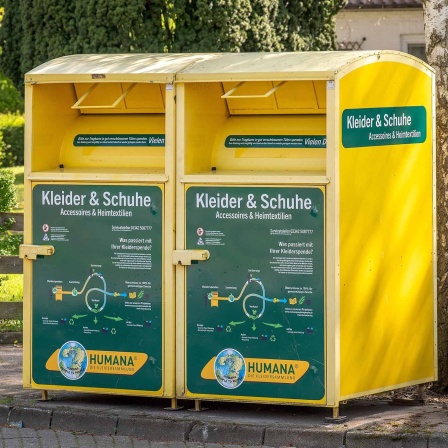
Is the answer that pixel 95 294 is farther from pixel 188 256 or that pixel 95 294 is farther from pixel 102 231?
pixel 188 256

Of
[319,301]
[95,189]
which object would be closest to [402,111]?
[319,301]

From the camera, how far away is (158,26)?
14.5 m

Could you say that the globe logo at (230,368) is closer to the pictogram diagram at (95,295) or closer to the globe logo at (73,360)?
the pictogram diagram at (95,295)

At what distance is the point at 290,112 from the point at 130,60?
1.06m

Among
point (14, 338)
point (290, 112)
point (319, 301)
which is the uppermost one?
point (290, 112)

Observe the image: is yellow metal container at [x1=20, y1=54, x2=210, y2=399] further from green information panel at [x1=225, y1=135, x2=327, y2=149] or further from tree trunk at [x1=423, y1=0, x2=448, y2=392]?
tree trunk at [x1=423, y1=0, x2=448, y2=392]

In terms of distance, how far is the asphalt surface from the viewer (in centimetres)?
697

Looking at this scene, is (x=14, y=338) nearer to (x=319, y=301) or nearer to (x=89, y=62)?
(x=89, y=62)

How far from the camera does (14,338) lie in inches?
405

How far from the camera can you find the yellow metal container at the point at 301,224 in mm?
7090

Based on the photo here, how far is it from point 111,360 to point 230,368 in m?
0.78

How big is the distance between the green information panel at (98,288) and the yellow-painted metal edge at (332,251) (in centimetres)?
107

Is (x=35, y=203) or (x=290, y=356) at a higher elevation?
(x=35, y=203)

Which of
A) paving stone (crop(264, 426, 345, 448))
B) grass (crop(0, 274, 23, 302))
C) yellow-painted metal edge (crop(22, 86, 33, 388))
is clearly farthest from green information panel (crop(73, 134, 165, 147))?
grass (crop(0, 274, 23, 302))
